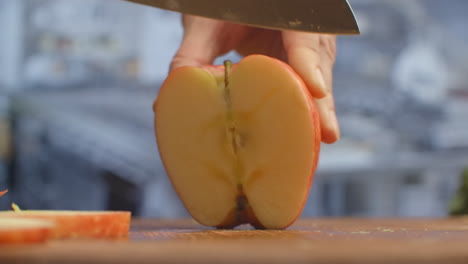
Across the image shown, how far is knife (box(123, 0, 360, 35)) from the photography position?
2.37ft

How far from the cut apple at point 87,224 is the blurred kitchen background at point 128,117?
2146mm

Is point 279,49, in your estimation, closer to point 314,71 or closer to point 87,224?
point 314,71

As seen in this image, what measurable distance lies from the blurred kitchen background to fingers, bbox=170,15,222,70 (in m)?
1.72

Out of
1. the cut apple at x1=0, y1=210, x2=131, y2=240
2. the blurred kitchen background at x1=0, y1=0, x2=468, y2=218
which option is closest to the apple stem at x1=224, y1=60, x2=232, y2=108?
the cut apple at x1=0, y1=210, x2=131, y2=240

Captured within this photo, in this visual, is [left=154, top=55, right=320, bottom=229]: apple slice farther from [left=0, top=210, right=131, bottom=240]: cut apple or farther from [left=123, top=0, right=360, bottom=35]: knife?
[left=0, top=210, right=131, bottom=240]: cut apple

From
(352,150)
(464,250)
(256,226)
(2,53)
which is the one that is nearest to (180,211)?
(352,150)

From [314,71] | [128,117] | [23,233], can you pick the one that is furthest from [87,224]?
[128,117]

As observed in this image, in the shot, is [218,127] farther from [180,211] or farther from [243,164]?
[180,211]

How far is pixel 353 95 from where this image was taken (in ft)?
9.50

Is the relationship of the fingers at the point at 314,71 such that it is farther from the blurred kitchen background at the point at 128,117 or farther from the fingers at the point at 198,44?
the blurred kitchen background at the point at 128,117

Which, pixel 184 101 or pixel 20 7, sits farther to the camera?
pixel 20 7

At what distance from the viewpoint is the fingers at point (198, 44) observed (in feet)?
3.13

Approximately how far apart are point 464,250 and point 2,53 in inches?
109

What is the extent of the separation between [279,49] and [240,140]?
275 mm
